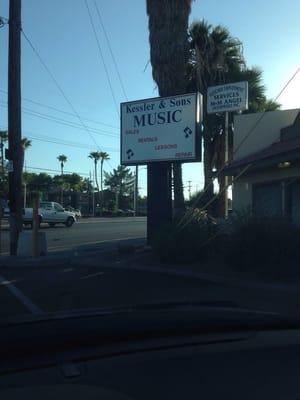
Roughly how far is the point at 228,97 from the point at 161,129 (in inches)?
188

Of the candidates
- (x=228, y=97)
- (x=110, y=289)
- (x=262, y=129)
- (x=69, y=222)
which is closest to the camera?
(x=110, y=289)

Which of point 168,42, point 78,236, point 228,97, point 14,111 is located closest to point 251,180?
point 228,97

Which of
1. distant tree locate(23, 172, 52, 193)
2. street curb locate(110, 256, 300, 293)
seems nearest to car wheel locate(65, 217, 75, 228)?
street curb locate(110, 256, 300, 293)

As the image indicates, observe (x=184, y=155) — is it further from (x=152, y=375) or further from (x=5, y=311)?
Answer: (x=152, y=375)

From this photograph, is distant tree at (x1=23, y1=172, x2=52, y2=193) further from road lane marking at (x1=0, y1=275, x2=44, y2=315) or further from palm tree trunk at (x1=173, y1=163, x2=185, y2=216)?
road lane marking at (x1=0, y1=275, x2=44, y2=315)

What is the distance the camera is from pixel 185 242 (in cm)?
1306

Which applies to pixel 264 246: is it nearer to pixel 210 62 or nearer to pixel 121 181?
pixel 210 62

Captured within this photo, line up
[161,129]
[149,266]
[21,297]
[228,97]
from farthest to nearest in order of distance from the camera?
1. [228,97]
2. [161,129]
3. [149,266]
4. [21,297]

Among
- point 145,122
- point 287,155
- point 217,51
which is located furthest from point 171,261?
point 217,51

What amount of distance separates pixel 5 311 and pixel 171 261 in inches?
211

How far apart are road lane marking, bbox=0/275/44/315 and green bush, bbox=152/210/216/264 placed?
354 cm

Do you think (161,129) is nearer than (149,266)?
No

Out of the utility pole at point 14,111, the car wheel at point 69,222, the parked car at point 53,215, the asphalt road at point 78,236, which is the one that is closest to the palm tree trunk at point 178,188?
the asphalt road at point 78,236

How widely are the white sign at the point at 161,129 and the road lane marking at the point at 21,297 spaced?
6.12 meters
